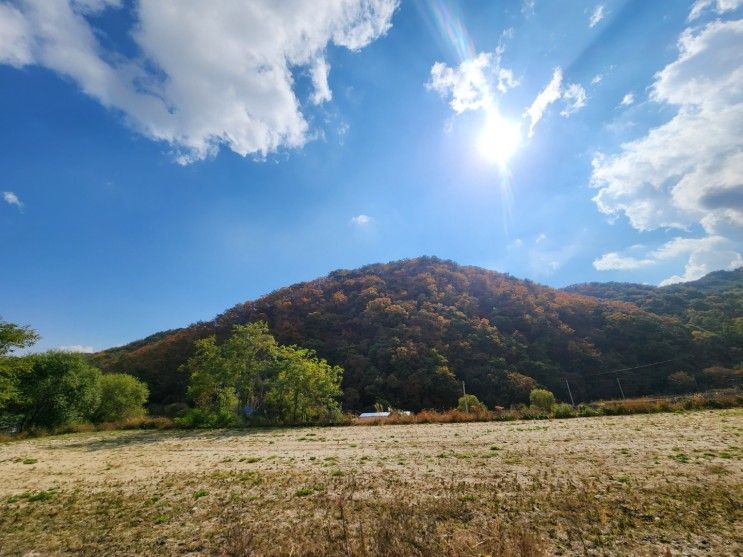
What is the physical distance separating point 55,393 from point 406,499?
1537 inches

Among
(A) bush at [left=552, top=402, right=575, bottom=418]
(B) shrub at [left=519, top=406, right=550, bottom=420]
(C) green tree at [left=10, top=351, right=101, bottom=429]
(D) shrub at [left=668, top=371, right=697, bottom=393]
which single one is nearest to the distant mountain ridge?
(D) shrub at [left=668, top=371, right=697, bottom=393]

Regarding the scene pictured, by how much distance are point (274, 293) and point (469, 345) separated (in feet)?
134

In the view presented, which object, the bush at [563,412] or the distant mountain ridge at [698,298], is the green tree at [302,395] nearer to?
the bush at [563,412]

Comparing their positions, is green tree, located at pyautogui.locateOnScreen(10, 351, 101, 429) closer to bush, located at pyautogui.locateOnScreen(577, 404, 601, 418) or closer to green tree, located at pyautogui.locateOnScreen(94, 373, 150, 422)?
green tree, located at pyautogui.locateOnScreen(94, 373, 150, 422)

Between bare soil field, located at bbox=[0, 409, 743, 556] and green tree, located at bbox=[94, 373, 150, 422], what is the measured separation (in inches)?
1041

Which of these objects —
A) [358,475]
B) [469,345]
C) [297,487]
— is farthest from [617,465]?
[469,345]

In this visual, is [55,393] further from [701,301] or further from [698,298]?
[698,298]

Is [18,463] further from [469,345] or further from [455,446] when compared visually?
[469,345]

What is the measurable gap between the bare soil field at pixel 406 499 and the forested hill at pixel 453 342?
33587mm

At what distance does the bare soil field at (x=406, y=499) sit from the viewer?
5637mm

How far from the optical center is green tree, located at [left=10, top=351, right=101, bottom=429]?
3102 cm

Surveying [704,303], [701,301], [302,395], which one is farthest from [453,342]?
[701,301]

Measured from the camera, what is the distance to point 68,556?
5984mm

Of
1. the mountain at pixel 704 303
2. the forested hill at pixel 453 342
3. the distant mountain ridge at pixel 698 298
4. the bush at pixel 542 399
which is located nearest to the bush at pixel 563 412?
the bush at pixel 542 399
